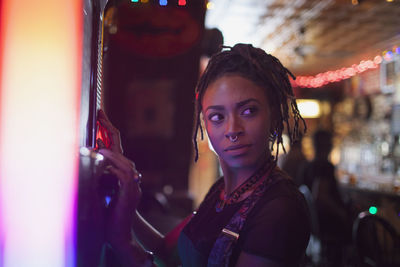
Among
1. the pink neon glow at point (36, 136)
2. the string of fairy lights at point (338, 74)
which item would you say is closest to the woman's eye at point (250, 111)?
the pink neon glow at point (36, 136)

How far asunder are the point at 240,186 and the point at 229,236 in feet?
0.65

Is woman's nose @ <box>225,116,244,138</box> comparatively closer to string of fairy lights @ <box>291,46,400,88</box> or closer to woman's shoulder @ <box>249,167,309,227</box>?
woman's shoulder @ <box>249,167,309,227</box>

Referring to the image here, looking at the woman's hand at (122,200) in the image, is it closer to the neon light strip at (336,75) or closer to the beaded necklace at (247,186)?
the beaded necklace at (247,186)

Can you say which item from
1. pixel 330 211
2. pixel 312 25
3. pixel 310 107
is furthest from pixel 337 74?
pixel 330 211

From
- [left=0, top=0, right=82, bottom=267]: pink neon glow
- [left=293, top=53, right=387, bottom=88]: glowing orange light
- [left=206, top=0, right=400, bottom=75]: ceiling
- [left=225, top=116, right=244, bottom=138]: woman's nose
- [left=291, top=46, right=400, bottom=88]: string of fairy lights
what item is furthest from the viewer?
[left=293, top=53, right=387, bottom=88]: glowing orange light

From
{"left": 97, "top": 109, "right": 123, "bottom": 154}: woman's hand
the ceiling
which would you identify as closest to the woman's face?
{"left": 97, "top": 109, "right": 123, "bottom": 154}: woman's hand

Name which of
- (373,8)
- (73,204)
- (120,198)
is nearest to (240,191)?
(120,198)

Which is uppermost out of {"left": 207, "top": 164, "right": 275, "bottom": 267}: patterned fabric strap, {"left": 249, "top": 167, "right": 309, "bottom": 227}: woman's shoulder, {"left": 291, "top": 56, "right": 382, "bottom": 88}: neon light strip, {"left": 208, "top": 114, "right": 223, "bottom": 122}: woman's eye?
{"left": 291, "top": 56, "right": 382, "bottom": 88}: neon light strip

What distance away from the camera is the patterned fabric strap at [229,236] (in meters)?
0.93

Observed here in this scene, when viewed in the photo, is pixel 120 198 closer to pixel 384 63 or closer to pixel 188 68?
pixel 188 68

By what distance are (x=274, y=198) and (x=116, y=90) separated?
3.14 meters

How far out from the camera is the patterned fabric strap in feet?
3.04

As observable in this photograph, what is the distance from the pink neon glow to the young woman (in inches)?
5.6

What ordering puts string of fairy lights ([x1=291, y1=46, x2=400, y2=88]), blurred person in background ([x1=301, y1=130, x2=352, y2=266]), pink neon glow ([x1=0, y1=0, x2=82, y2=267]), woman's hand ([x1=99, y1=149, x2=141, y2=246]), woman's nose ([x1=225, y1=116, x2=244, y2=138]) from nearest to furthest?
pink neon glow ([x1=0, y1=0, x2=82, y2=267]) < woman's hand ([x1=99, y1=149, x2=141, y2=246]) < woman's nose ([x1=225, y1=116, x2=244, y2=138]) < blurred person in background ([x1=301, y1=130, x2=352, y2=266]) < string of fairy lights ([x1=291, y1=46, x2=400, y2=88])
